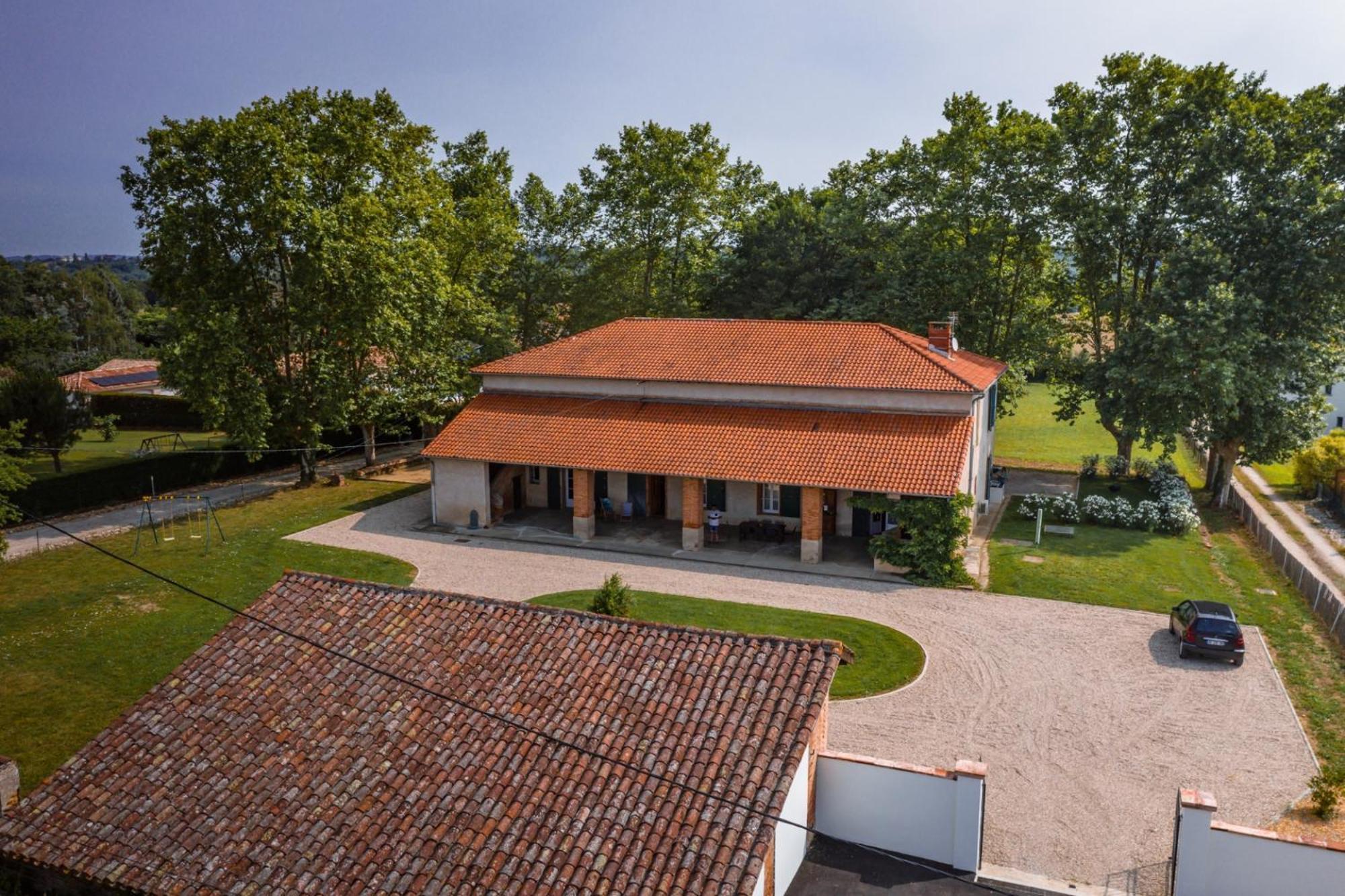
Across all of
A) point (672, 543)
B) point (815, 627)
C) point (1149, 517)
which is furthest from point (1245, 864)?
point (1149, 517)

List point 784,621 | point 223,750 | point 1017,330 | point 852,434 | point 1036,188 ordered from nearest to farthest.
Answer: point 223,750
point 784,621
point 852,434
point 1036,188
point 1017,330

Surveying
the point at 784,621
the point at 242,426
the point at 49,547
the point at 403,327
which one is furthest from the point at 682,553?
the point at 49,547

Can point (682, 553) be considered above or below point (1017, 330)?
below

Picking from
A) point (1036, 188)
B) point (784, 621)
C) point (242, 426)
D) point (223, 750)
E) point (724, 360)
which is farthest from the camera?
point (1036, 188)

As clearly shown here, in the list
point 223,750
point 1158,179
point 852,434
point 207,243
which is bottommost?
point 223,750

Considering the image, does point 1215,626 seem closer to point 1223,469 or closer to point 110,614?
point 1223,469

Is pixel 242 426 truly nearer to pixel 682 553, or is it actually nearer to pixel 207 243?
pixel 207 243

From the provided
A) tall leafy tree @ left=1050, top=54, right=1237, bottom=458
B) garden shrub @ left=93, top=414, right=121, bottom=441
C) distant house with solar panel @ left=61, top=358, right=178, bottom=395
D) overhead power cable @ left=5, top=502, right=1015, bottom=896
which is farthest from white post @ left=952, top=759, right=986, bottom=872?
distant house with solar panel @ left=61, top=358, right=178, bottom=395
